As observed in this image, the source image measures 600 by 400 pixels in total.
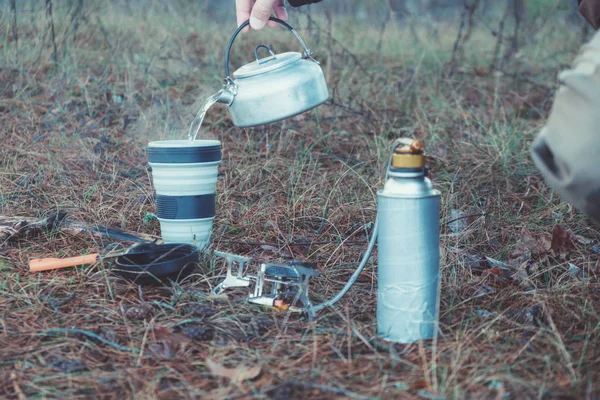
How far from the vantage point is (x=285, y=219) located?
9.39 feet

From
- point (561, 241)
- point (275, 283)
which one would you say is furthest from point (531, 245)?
point (275, 283)

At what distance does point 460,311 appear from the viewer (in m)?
2.10

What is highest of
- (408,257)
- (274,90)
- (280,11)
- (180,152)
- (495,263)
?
(280,11)

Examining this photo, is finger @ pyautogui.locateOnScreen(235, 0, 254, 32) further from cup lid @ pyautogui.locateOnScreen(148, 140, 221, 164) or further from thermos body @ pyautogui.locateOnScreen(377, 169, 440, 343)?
thermos body @ pyautogui.locateOnScreen(377, 169, 440, 343)

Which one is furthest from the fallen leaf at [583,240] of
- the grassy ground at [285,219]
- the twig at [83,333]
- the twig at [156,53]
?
the twig at [156,53]

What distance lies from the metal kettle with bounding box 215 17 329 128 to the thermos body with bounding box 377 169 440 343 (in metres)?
0.57

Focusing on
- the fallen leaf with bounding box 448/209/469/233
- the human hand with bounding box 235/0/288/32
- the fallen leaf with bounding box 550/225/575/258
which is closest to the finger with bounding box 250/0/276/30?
the human hand with bounding box 235/0/288/32

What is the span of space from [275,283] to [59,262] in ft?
2.53

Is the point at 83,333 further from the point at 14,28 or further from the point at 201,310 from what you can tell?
the point at 14,28

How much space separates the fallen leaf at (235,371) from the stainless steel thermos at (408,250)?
0.40 m

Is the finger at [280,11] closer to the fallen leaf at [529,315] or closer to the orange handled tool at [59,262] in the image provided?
the orange handled tool at [59,262]

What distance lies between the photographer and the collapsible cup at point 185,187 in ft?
7.84

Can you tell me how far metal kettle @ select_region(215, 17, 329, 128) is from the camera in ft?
7.37

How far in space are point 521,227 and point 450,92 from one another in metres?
1.92
